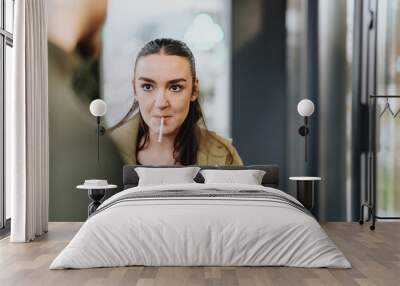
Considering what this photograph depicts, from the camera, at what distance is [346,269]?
14.3ft

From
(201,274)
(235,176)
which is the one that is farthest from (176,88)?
(201,274)

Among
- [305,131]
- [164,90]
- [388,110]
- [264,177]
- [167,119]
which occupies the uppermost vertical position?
[164,90]

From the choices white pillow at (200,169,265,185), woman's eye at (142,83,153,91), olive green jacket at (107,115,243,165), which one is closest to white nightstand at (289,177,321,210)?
white pillow at (200,169,265,185)

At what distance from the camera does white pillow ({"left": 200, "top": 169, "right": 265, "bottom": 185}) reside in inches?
255

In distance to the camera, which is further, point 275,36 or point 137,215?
point 275,36

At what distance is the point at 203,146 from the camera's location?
7.21m

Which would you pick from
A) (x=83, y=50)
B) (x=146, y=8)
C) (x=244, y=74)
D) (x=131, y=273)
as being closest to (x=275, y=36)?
(x=244, y=74)

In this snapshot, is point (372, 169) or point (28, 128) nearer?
→ point (28, 128)

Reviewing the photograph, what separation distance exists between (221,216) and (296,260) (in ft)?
2.17

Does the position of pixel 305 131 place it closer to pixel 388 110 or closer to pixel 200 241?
pixel 388 110

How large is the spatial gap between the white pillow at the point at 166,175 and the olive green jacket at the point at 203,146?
18.2 inches

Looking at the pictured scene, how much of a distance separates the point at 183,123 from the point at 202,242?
116 inches

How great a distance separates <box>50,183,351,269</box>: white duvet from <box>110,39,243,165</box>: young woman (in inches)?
106

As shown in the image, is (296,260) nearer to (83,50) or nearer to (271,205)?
(271,205)
